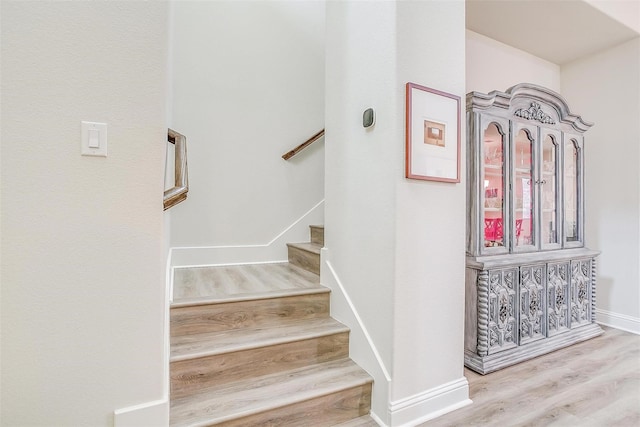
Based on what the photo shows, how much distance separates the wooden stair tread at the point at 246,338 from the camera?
5.22 ft

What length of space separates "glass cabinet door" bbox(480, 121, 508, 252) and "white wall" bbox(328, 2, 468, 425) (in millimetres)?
709

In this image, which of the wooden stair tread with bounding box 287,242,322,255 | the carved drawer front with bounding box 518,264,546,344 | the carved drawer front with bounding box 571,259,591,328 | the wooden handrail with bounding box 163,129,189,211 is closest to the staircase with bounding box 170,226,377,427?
the wooden stair tread with bounding box 287,242,322,255

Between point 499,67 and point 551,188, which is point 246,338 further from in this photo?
point 499,67

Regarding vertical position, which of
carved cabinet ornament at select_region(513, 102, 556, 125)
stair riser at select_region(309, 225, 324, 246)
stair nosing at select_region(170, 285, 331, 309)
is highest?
carved cabinet ornament at select_region(513, 102, 556, 125)

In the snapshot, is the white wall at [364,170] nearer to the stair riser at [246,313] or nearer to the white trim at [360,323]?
the white trim at [360,323]

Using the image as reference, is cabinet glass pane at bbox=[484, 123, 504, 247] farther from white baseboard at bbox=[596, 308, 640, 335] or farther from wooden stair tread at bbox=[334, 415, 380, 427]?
white baseboard at bbox=[596, 308, 640, 335]

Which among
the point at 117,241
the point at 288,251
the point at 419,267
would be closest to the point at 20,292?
the point at 117,241

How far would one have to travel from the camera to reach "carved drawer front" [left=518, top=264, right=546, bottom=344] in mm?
2391

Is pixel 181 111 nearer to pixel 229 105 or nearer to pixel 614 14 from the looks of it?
pixel 229 105

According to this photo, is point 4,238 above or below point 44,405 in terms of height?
above

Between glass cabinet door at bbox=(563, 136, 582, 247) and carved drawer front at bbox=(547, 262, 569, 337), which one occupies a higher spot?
glass cabinet door at bbox=(563, 136, 582, 247)

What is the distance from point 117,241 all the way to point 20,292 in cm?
33

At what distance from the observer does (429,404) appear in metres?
1.69

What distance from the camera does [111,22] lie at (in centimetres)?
117
